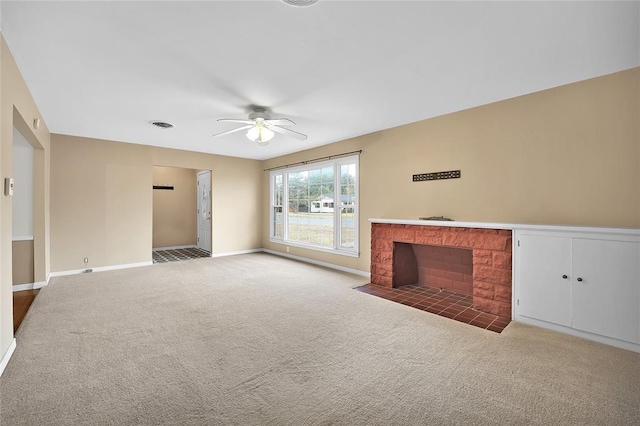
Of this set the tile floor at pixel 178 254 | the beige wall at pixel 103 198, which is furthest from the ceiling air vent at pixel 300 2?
the tile floor at pixel 178 254

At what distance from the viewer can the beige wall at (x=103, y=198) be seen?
5.34m

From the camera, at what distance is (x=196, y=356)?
250cm

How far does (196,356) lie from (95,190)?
4.83 m

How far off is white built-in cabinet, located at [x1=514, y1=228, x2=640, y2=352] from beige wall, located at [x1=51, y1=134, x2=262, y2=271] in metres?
6.31

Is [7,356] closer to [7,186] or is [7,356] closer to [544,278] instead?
[7,186]

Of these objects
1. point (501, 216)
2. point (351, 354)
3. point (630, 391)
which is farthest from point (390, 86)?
point (630, 391)

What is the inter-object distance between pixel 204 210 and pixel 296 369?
6.95 m

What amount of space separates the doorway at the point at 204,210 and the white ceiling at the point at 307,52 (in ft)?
13.7

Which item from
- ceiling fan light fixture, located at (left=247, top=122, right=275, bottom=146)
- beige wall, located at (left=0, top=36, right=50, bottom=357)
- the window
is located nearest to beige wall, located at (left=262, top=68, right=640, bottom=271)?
the window

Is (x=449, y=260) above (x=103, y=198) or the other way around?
the other way around

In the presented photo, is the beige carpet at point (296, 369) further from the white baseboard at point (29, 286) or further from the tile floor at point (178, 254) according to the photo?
the tile floor at point (178, 254)

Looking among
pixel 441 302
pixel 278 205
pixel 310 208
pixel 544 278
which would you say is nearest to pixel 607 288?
pixel 544 278

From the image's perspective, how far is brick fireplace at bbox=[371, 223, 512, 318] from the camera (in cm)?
338

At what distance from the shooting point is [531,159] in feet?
11.1
